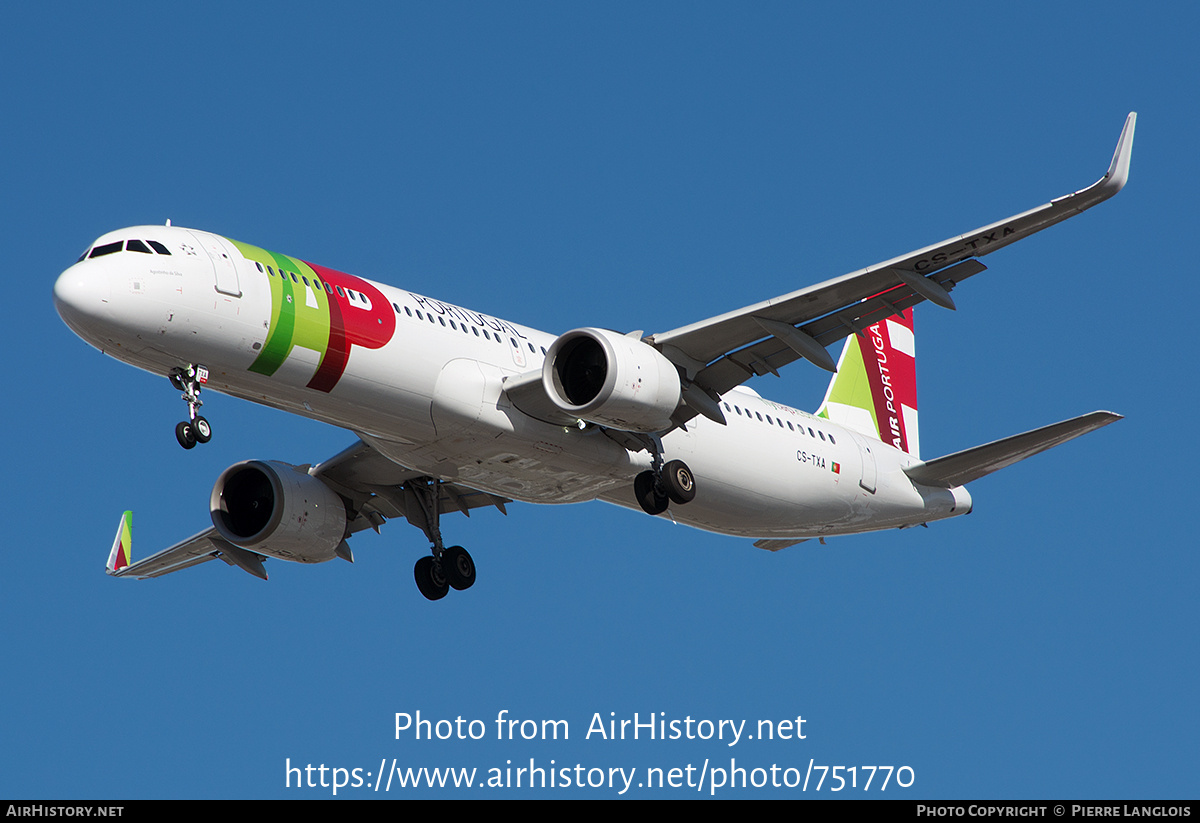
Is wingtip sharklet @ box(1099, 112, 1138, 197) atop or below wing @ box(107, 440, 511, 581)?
atop

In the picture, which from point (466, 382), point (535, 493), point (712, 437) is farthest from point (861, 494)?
point (466, 382)

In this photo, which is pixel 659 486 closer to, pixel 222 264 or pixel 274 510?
pixel 274 510

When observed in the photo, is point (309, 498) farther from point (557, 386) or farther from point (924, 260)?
point (924, 260)

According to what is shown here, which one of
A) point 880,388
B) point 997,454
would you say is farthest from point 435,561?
point 880,388

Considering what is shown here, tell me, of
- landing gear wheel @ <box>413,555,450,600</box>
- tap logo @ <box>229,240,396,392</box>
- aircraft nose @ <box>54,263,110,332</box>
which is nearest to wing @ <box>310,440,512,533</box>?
landing gear wheel @ <box>413,555,450,600</box>

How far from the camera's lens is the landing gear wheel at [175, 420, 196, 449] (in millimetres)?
24812

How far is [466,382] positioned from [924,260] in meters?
8.20

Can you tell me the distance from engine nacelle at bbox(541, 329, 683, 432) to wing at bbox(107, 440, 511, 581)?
14.8 ft

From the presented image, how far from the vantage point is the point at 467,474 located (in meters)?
29.1

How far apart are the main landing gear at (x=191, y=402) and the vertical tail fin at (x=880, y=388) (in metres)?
17.1

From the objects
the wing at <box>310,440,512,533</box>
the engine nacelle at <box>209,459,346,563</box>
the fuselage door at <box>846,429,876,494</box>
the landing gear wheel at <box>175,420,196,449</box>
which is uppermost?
the fuselage door at <box>846,429,876,494</box>

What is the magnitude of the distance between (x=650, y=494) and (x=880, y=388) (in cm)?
1177

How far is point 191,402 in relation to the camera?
25.2m

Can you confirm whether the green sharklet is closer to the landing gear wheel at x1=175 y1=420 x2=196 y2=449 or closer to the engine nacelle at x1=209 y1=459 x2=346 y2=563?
the landing gear wheel at x1=175 y1=420 x2=196 y2=449
